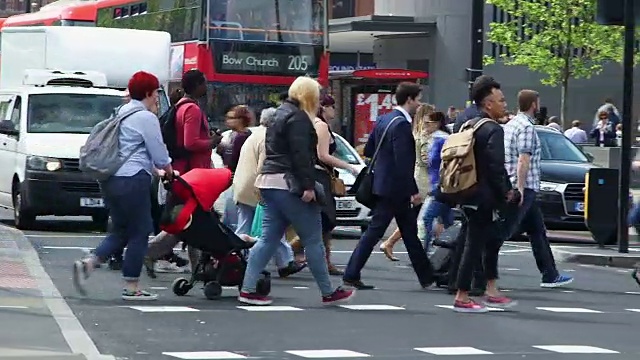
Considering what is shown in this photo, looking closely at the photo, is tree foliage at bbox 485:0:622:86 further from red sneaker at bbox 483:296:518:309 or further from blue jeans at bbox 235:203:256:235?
red sneaker at bbox 483:296:518:309

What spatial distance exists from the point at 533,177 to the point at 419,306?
2.02 meters

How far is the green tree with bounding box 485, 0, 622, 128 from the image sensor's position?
42.2m

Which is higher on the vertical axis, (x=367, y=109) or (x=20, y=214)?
(x=367, y=109)

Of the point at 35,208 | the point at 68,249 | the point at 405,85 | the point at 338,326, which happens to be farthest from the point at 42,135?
the point at 338,326

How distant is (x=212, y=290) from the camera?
1257 centimetres

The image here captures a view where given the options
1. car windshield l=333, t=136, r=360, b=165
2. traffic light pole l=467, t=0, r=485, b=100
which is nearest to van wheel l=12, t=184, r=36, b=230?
car windshield l=333, t=136, r=360, b=165

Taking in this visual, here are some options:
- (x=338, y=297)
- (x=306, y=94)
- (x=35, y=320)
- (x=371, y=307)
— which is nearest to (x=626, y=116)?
(x=371, y=307)

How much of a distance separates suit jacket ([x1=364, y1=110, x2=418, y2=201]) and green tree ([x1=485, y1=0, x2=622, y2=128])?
1131 inches

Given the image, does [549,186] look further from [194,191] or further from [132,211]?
[132,211]

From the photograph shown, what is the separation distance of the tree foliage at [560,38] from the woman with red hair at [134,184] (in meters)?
30.4

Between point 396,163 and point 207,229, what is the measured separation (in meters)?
1.84

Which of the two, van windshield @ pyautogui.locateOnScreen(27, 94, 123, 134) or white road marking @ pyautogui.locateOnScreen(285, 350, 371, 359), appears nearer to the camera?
white road marking @ pyautogui.locateOnScreen(285, 350, 371, 359)

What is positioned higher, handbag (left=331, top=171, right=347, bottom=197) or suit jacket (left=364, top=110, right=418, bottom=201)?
suit jacket (left=364, top=110, right=418, bottom=201)

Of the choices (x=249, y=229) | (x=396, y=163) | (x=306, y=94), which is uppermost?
(x=306, y=94)
